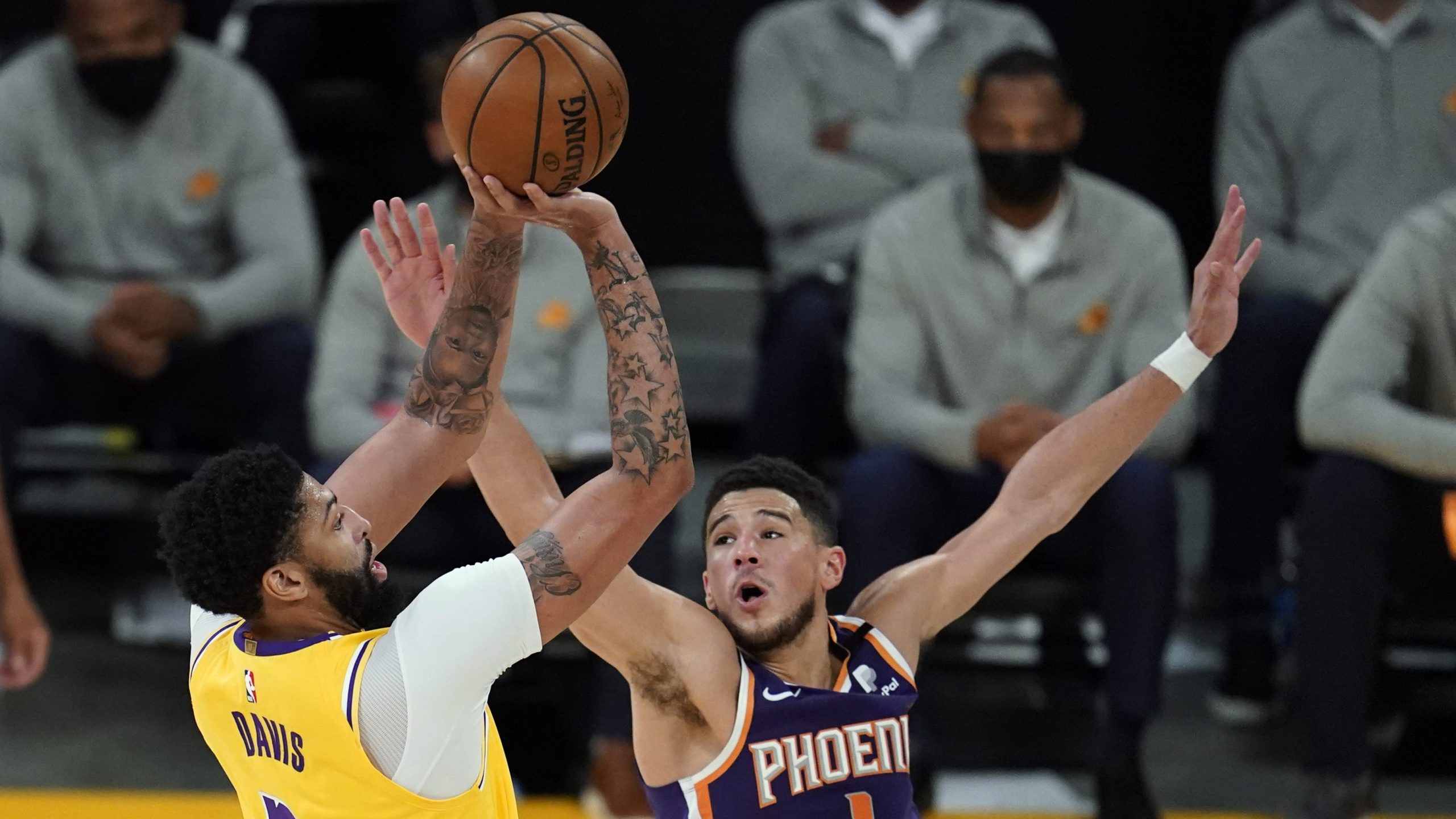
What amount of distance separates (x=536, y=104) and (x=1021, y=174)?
2406 millimetres

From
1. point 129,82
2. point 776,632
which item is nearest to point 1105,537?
point 776,632

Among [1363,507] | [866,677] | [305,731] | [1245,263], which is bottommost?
[1363,507]

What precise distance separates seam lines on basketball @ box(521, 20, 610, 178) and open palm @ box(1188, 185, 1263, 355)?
1.02 meters

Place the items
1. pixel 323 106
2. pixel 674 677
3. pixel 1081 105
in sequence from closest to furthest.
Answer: pixel 674 677, pixel 323 106, pixel 1081 105

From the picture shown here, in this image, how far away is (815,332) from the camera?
16.1 ft

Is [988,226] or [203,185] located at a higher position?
[988,226]

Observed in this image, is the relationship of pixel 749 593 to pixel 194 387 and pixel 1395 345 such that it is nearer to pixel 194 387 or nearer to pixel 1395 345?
pixel 1395 345

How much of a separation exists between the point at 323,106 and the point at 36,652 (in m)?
2.44

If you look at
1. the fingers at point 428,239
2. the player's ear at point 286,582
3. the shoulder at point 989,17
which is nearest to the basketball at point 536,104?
the fingers at point 428,239

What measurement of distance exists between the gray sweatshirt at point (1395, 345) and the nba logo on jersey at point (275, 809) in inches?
106

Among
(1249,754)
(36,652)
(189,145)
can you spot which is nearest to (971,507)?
(1249,754)

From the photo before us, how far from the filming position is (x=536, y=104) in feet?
8.65

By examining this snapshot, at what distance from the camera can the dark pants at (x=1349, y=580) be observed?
4.18m

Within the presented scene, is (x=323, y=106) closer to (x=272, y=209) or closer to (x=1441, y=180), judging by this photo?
(x=272, y=209)
